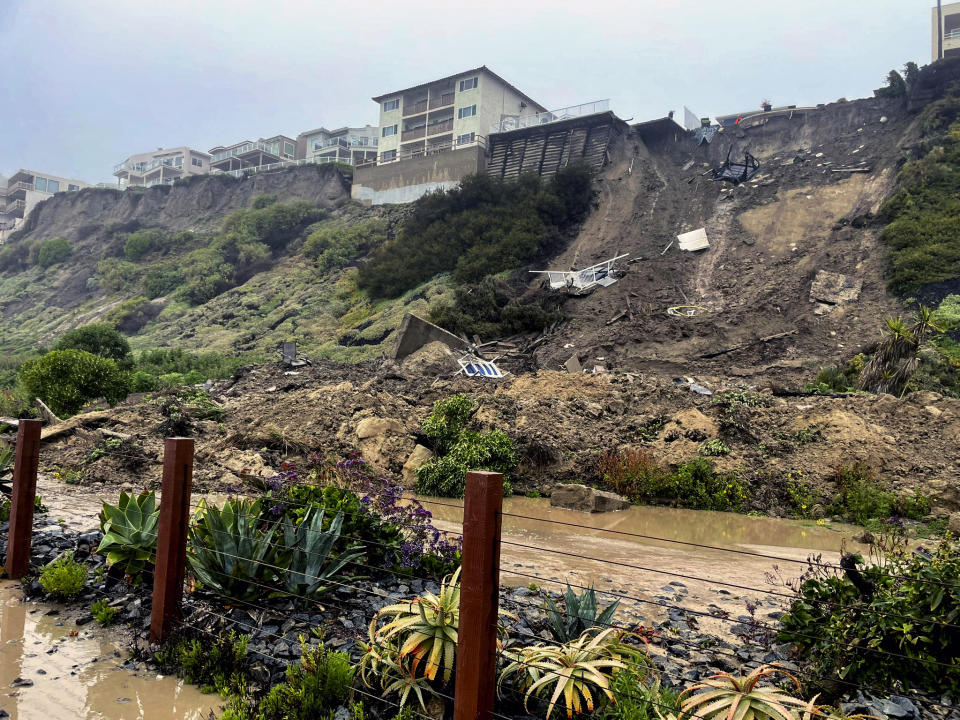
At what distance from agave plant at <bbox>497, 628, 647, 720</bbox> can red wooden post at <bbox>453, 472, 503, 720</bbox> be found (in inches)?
16.7

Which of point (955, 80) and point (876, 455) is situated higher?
point (955, 80)

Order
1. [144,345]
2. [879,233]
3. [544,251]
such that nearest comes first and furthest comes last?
[879,233] → [544,251] → [144,345]

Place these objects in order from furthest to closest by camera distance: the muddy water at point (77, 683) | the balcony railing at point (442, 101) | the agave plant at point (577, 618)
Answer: the balcony railing at point (442, 101) < the agave plant at point (577, 618) < the muddy water at point (77, 683)

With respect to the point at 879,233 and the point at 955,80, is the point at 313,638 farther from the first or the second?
the point at 955,80

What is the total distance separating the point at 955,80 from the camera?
32.0 metres

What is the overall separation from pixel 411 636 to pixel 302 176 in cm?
5757

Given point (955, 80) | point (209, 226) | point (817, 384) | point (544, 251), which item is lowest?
point (817, 384)

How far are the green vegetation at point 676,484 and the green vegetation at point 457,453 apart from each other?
82.0 inches

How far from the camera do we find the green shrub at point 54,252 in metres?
62.4

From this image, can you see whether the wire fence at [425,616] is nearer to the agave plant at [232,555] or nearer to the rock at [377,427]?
the agave plant at [232,555]

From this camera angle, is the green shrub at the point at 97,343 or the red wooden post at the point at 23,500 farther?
the green shrub at the point at 97,343

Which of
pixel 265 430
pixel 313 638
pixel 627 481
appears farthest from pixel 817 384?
pixel 313 638

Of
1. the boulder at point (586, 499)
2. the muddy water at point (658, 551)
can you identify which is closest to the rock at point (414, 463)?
the muddy water at point (658, 551)

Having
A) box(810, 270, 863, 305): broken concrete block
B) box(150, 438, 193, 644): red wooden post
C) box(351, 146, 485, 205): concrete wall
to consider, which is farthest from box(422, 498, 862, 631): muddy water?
box(351, 146, 485, 205): concrete wall
